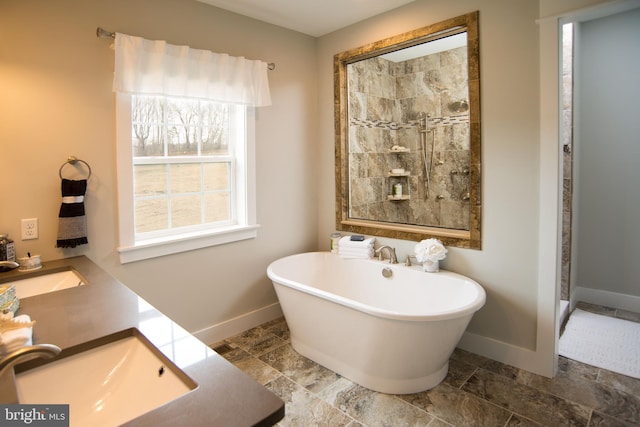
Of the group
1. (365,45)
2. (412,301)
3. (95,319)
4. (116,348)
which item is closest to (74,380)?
(116,348)

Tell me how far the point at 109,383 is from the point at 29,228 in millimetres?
1458

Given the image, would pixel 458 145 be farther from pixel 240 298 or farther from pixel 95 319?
pixel 95 319

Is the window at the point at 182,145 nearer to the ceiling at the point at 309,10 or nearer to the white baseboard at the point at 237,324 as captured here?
the ceiling at the point at 309,10

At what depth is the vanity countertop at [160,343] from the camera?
0.83 m

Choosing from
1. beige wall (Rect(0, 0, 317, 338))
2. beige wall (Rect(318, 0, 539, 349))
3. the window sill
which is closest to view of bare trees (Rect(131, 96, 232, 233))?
the window sill

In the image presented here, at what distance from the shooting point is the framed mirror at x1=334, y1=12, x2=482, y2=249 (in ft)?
11.5

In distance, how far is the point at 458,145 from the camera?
13.0 feet

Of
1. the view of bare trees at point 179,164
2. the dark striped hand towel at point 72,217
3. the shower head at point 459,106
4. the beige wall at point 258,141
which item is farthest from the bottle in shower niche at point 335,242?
the dark striped hand towel at point 72,217

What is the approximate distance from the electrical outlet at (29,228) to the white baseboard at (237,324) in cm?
128

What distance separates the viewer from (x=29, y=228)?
215 cm

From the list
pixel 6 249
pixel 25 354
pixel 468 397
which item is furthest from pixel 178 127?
pixel 468 397

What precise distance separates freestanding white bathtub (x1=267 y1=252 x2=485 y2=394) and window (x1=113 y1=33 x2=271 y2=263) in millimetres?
696

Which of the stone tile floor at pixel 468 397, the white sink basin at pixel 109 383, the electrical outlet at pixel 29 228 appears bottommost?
the stone tile floor at pixel 468 397

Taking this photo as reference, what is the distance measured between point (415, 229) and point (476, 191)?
1.92 feet
